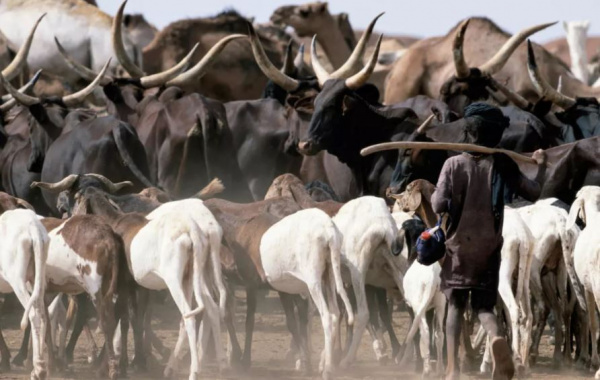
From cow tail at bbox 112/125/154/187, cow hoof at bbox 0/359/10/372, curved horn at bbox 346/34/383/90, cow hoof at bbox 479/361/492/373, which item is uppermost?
curved horn at bbox 346/34/383/90

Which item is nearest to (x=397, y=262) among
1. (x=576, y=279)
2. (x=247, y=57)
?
(x=576, y=279)

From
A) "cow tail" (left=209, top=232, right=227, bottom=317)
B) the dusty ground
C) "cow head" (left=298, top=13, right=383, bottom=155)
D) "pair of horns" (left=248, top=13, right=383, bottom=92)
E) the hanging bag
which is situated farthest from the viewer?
"pair of horns" (left=248, top=13, right=383, bottom=92)

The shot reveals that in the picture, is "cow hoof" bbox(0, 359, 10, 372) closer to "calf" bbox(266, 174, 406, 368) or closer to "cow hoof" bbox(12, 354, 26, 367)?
"cow hoof" bbox(12, 354, 26, 367)

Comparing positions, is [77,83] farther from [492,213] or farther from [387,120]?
[492,213]

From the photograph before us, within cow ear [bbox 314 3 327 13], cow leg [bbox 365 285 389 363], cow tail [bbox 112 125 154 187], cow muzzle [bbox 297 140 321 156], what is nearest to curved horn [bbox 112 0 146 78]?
cow tail [bbox 112 125 154 187]

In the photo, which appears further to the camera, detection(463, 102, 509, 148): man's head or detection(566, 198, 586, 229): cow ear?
detection(566, 198, 586, 229): cow ear

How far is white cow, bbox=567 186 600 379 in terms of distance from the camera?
12.2 meters

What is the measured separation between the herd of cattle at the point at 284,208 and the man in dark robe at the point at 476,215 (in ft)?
6.10

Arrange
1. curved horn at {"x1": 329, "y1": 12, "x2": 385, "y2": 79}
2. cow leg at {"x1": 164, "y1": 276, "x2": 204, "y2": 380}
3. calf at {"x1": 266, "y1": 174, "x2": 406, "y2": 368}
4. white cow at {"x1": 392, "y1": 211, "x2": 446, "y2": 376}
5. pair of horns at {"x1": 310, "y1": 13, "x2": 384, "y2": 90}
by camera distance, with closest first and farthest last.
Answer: cow leg at {"x1": 164, "y1": 276, "x2": 204, "y2": 380} → white cow at {"x1": 392, "y1": 211, "x2": 446, "y2": 376} → calf at {"x1": 266, "y1": 174, "x2": 406, "y2": 368} → pair of horns at {"x1": 310, "y1": 13, "x2": 384, "y2": 90} → curved horn at {"x1": 329, "y1": 12, "x2": 385, "y2": 79}

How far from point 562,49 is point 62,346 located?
37.5 m

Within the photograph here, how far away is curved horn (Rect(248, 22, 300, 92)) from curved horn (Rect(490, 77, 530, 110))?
2489 millimetres

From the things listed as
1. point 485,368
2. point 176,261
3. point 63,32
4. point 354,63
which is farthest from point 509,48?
point 63,32

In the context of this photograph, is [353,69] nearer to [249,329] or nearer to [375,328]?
[375,328]

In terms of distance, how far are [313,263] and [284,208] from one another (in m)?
1.61
